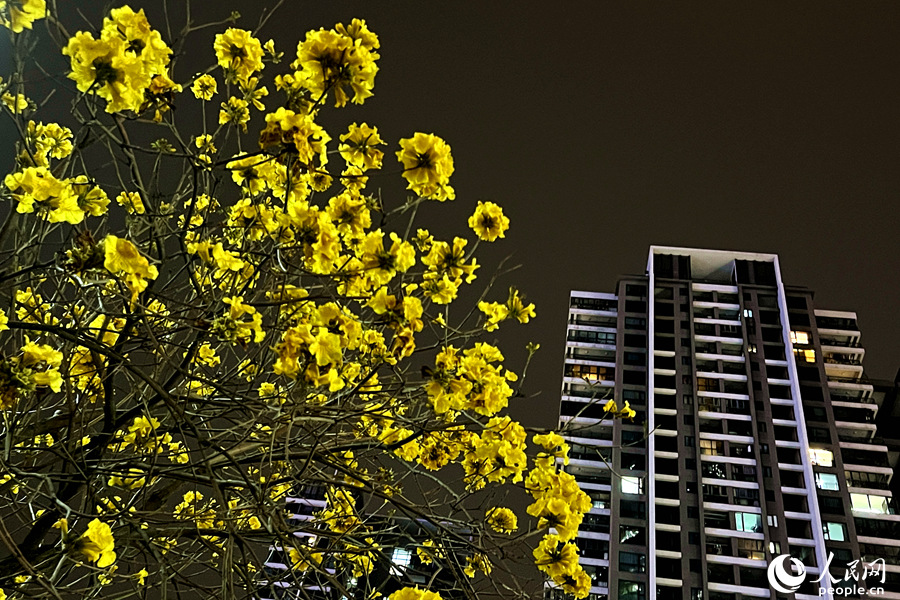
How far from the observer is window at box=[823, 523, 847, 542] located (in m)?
31.6

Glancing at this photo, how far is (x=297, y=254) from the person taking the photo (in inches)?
78.0

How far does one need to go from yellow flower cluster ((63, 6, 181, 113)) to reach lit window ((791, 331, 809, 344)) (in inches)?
1710

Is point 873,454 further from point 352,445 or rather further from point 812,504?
point 352,445

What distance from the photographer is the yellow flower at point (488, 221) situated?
1.98 m

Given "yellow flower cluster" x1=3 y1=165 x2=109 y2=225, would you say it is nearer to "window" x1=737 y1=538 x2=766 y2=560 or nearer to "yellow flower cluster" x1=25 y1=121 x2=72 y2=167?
"yellow flower cluster" x1=25 y1=121 x2=72 y2=167

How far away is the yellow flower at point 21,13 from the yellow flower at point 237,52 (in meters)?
0.48

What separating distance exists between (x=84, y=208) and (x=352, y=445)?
0.95 meters

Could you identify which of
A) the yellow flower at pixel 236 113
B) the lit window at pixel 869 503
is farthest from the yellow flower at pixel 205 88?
A: the lit window at pixel 869 503

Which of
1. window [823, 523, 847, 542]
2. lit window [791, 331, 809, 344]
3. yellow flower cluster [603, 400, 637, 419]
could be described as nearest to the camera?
yellow flower cluster [603, 400, 637, 419]

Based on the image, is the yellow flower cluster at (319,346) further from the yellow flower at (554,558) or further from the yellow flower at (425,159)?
the yellow flower at (554,558)

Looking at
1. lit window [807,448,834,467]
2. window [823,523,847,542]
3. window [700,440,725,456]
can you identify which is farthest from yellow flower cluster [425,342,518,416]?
lit window [807,448,834,467]

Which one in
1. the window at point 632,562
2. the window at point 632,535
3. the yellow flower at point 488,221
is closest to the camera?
the yellow flower at point 488,221

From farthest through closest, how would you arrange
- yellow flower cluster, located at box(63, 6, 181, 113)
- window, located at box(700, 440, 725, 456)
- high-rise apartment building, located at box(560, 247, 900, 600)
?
1. window, located at box(700, 440, 725, 456)
2. high-rise apartment building, located at box(560, 247, 900, 600)
3. yellow flower cluster, located at box(63, 6, 181, 113)

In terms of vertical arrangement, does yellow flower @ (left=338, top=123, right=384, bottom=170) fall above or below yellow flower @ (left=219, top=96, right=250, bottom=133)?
below
